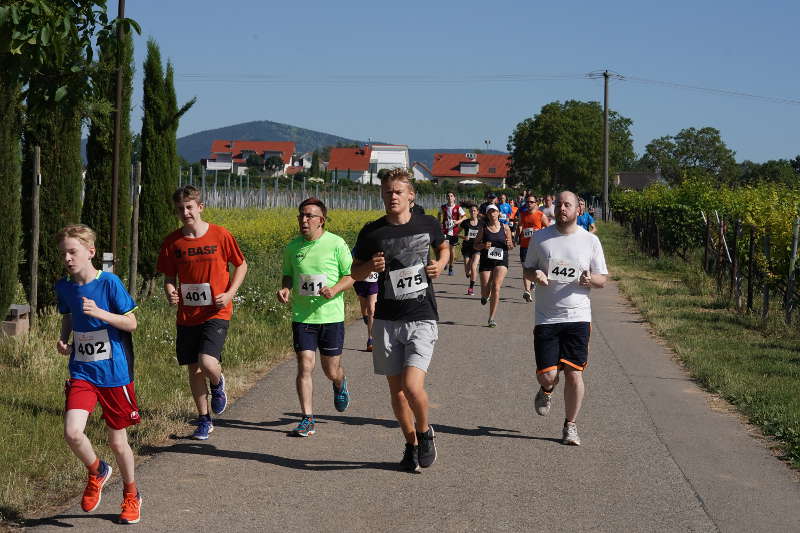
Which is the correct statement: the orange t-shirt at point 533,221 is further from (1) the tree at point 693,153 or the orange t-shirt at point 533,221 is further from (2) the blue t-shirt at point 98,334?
(1) the tree at point 693,153

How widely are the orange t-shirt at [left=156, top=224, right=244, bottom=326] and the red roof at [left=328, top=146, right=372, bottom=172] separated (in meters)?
154

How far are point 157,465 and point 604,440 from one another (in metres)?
3.17

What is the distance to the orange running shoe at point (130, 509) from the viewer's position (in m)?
5.51

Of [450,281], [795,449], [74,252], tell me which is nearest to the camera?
[74,252]

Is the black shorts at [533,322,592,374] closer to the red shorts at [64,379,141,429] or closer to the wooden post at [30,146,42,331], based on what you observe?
the red shorts at [64,379,141,429]

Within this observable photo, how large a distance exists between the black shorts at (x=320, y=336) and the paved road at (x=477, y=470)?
0.63m

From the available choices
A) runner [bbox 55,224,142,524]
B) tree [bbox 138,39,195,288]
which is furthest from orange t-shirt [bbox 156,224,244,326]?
tree [bbox 138,39,195,288]

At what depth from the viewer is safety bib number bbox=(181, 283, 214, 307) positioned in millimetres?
7422

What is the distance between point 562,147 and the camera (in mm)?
102375

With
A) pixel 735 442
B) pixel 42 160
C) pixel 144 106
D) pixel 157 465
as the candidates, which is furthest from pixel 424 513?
pixel 144 106

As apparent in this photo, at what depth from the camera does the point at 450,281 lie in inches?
938

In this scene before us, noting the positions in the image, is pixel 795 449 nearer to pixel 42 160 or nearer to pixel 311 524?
pixel 311 524

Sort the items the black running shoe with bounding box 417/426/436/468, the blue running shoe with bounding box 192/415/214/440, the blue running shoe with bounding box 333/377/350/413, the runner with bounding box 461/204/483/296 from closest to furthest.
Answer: the black running shoe with bounding box 417/426/436/468 < the blue running shoe with bounding box 192/415/214/440 < the blue running shoe with bounding box 333/377/350/413 < the runner with bounding box 461/204/483/296

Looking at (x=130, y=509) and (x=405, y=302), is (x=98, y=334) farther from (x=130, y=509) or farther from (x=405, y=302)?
(x=405, y=302)
